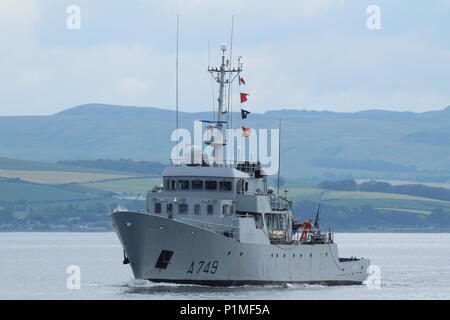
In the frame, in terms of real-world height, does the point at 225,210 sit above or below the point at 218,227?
above

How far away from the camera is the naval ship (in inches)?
2501

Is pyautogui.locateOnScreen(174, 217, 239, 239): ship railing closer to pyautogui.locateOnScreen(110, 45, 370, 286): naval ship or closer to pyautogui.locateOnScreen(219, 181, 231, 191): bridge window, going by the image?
pyautogui.locateOnScreen(110, 45, 370, 286): naval ship

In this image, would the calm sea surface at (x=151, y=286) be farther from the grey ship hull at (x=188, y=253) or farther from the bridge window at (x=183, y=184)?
the bridge window at (x=183, y=184)

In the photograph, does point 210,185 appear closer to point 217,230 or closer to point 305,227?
point 217,230

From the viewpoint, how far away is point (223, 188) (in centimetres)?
6725

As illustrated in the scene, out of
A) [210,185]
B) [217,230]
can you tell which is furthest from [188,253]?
[210,185]

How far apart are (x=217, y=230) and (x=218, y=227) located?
20 centimetres

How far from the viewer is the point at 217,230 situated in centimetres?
6538

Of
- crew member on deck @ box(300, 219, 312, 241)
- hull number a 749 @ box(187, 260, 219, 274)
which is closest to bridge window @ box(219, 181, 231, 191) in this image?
hull number a 749 @ box(187, 260, 219, 274)

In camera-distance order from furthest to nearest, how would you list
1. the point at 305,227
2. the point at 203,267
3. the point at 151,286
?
the point at 305,227
the point at 151,286
the point at 203,267

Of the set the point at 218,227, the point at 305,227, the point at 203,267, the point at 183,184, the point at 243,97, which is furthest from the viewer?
the point at 305,227

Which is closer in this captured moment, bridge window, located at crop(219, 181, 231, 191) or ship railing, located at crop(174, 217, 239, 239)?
ship railing, located at crop(174, 217, 239, 239)
